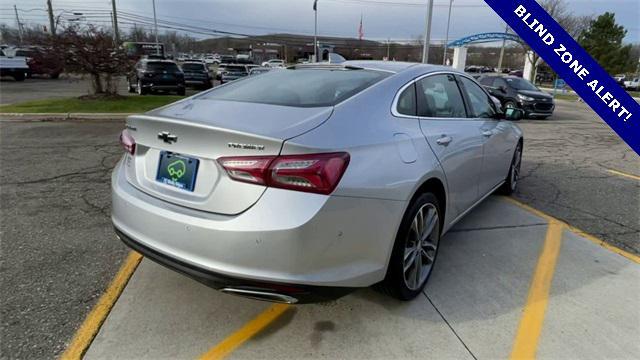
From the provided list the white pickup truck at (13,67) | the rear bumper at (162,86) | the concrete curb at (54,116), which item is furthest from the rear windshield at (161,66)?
the white pickup truck at (13,67)

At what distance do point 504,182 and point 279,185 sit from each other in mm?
3863

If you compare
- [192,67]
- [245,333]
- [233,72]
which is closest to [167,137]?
[245,333]

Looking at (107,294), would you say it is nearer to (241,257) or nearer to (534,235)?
(241,257)

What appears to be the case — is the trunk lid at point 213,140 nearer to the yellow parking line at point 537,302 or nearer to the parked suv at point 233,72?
the yellow parking line at point 537,302

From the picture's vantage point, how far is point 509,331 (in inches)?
106

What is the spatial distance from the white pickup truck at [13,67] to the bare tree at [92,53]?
1684 centimetres

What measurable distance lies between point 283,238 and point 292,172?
321 millimetres

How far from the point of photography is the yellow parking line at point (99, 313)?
240cm

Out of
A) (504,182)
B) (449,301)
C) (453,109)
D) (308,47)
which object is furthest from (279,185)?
(308,47)

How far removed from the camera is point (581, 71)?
2.83 metres

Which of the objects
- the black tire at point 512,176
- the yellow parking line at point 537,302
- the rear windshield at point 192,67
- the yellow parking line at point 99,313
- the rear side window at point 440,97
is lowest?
the yellow parking line at point 537,302

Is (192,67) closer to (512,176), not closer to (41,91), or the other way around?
(41,91)

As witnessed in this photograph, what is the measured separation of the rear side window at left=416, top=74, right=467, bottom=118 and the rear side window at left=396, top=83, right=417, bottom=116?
0.07 m

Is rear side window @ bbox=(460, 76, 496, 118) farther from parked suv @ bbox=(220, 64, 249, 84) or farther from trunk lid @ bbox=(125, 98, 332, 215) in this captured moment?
parked suv @ bbox=(220, 64, 249, 84)
